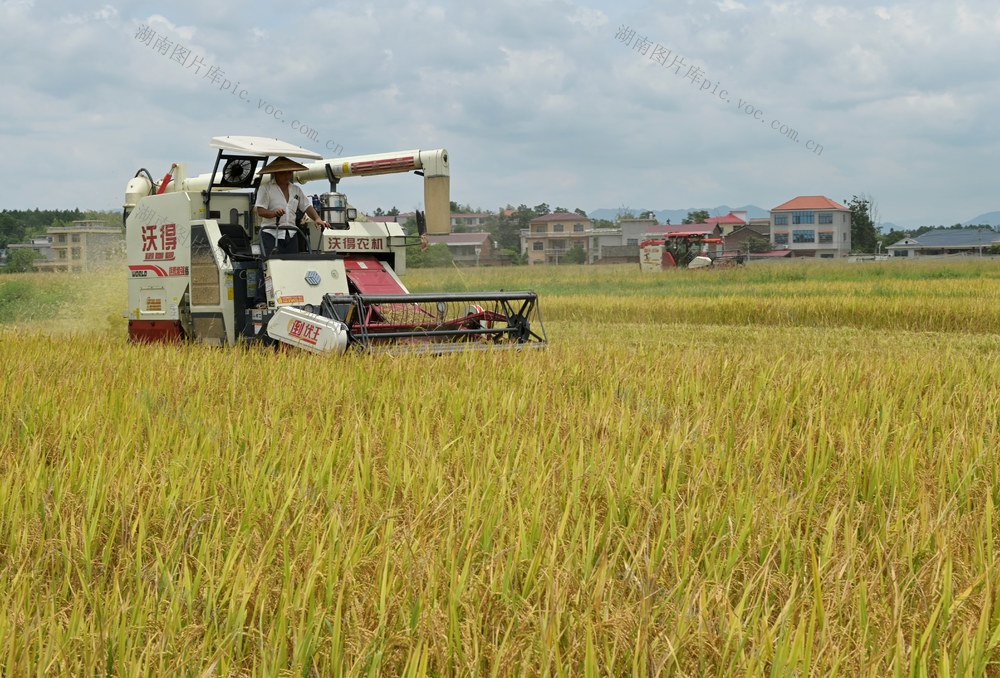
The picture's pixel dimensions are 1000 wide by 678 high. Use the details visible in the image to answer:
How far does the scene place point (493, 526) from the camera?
8.31 ft

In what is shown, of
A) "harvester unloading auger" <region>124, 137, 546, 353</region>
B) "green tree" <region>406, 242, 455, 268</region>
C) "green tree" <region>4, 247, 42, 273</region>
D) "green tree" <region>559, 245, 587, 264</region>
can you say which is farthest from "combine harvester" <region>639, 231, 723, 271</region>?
"green tree" <region>559, 245, 587, 264</region>

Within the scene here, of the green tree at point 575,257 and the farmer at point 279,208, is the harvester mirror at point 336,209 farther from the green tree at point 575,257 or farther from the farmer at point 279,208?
the green tree at point 575,257

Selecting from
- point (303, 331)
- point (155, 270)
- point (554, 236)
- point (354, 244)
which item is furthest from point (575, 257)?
point (303, 331)

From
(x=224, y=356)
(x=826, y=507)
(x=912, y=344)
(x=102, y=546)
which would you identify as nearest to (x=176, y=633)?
(x=102, y=546)

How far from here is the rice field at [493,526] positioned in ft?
6.14

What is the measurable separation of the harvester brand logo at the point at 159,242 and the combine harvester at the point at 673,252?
999 inches

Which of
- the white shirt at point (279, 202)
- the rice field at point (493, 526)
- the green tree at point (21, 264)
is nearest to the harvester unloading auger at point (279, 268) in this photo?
the white shirt at point (279, 202)

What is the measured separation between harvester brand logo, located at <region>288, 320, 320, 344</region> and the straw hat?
1.77m

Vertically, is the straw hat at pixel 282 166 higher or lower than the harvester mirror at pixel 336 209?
higher

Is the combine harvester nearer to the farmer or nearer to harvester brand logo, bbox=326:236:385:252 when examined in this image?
harvester brand logo, bbox=326:236:385:252

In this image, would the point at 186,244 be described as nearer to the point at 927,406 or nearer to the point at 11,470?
the point at 11,470

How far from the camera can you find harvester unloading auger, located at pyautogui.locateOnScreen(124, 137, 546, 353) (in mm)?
7465

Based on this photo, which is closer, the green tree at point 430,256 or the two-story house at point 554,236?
the green tree at point 430,256

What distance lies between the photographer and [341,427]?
421cm
